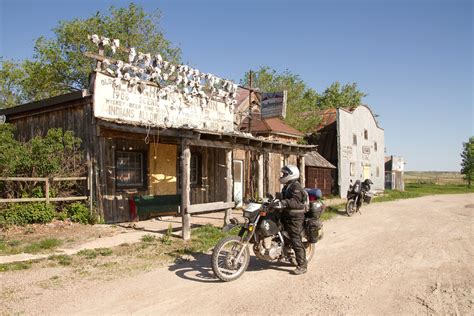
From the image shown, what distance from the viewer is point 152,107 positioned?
1250 cm

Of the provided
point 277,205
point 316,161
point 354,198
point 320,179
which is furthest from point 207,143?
point 320,179

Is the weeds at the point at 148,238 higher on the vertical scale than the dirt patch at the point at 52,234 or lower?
lower

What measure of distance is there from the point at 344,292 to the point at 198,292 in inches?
82.8

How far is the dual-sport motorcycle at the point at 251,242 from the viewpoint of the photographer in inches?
233

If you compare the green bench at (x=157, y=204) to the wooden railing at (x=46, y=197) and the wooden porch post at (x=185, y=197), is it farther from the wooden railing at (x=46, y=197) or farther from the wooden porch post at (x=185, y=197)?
the wooden porch post at (x=185, y=197)

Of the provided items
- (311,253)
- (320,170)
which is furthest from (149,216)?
(320,170)

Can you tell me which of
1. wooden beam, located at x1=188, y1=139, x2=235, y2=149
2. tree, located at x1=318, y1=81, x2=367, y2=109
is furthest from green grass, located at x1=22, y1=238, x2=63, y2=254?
tree, located at x1=318, y1=81, x2=367, y2=109

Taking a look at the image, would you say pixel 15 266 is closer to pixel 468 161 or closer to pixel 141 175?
pixel 141 175

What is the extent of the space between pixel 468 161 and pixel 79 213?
50.1 meters

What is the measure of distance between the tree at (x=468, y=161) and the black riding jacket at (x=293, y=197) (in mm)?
48488


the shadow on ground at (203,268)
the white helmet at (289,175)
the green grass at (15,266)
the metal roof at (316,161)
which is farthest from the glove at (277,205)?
the metal roof at (316,161)

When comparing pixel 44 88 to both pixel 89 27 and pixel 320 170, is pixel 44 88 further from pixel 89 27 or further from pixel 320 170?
pixel 320 170

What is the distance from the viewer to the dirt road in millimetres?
4816

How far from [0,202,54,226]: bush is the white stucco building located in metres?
19.1
